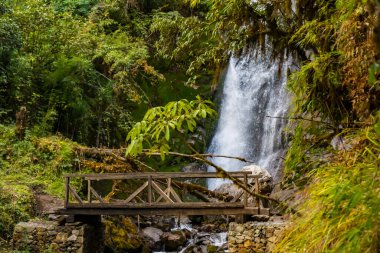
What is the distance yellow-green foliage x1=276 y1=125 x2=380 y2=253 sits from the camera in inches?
79.0

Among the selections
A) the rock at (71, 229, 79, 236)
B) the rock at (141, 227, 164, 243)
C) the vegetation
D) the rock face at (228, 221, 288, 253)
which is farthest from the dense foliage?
the rock face at (228, 221, 288, 253)

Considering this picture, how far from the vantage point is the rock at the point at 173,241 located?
1347cm

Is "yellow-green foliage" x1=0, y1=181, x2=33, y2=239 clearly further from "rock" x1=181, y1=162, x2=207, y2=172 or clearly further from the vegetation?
"rock" x1=181, y1=162, x2=207, y2=172

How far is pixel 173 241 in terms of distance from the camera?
44.4 feet

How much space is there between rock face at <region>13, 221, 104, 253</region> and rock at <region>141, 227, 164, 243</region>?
119 inches

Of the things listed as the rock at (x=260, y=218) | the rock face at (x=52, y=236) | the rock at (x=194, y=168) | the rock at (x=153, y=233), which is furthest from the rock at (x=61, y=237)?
the rock at (x=194, y=168)

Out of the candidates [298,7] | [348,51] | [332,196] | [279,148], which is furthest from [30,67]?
[332,196]

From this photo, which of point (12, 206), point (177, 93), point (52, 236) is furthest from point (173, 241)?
point (177, 93)

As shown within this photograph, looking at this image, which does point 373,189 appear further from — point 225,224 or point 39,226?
point 225,224

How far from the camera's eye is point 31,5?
1725cm

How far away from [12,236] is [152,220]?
521 centimetres

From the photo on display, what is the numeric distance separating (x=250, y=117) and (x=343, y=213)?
17499mm

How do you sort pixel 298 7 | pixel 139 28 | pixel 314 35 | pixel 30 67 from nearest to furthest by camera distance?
pixel 314 35, pixel 298 7, pixel 30 67, pixel 139 28

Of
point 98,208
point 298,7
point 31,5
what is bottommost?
point 98,208
